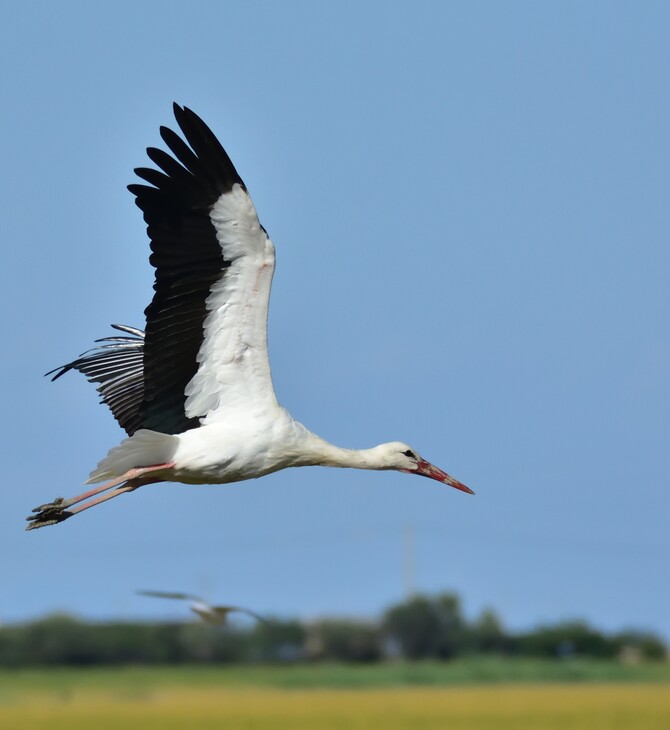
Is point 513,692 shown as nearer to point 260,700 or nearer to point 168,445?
point 260,700

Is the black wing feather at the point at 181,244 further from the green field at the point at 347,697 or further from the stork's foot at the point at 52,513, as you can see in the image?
the green field at the point at 347,697

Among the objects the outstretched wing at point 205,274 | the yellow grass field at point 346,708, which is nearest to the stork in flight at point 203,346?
the outstretched wing at point 205,274

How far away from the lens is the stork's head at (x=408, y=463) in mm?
16141

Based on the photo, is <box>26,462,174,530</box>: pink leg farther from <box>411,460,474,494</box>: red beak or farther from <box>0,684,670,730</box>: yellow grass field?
<box>0,684,670,730</box>: yellow grass field

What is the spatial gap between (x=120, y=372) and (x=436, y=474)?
11.1ft

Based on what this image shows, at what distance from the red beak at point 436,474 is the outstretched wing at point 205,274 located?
2.15m

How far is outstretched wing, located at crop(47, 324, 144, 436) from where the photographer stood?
57.2 feet

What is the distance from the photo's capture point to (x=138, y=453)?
1488 cm

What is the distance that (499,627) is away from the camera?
67375 millimetres

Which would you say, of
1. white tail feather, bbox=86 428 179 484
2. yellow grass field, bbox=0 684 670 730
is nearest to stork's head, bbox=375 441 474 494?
white tail feather, bbox=86 428 179 484

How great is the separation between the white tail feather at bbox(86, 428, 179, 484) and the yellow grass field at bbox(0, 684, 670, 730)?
32.4 metres

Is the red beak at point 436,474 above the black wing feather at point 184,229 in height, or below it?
below

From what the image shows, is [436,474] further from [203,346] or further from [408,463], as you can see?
[203,346]

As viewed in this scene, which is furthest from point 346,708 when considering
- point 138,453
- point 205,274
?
point 205,274
